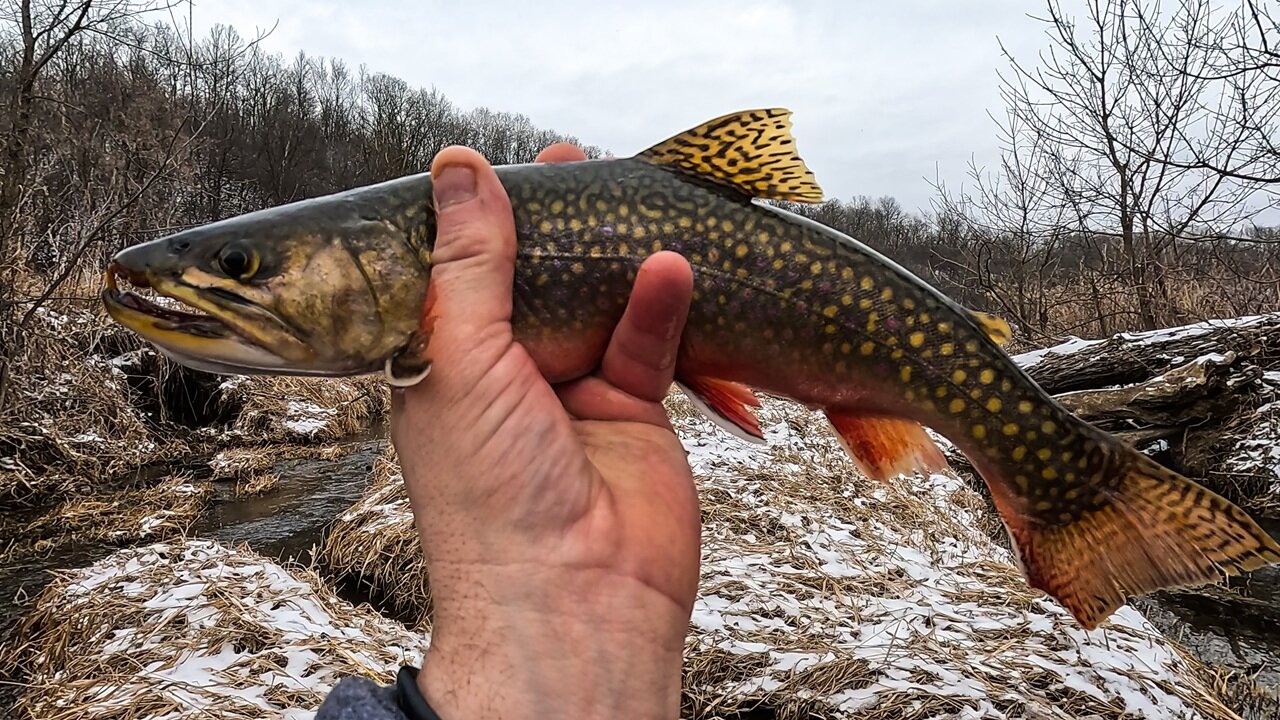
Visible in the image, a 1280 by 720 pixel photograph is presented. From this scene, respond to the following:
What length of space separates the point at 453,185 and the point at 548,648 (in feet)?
4.13

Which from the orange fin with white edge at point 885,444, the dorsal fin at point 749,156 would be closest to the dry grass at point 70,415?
the dorsal fin at point 749,156

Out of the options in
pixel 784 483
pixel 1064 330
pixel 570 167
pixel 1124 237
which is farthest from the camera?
pixel 1064 330

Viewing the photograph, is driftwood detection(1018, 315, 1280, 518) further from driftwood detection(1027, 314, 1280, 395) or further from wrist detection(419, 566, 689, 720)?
wrist detection(419, 566, 689, 720)

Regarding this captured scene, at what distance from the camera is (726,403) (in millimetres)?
2500

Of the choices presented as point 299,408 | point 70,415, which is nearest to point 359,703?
point 70,415

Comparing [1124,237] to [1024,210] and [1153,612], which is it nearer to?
[1024,210]

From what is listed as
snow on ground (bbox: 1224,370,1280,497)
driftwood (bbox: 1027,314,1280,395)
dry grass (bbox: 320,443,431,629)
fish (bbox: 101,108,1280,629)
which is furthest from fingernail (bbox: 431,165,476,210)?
snow on ground (bbox: 1224,370,1280,497)

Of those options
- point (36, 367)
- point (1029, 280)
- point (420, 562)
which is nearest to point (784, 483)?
point (420, 562)

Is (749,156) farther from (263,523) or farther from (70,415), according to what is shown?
Result: (70,415)

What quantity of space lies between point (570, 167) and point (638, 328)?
59cm

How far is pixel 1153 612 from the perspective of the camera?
5988mm

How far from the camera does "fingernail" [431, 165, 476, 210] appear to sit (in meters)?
2.06

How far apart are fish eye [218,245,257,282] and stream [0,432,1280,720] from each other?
4.07m

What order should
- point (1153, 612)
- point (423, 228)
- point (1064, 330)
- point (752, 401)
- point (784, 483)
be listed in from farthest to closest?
point (1064, 330)
point (784, 483)
point (1153, 612)
point (752, 401)
point (423, 228)
